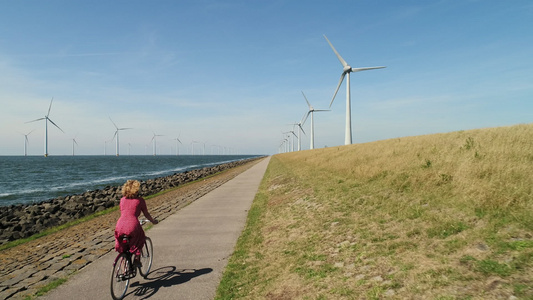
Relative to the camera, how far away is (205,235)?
379 inches

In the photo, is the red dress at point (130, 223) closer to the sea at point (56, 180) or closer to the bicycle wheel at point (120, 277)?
the bicycle wheel at point (120, 277)

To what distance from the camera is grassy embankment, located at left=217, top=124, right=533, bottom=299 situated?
4.33 m

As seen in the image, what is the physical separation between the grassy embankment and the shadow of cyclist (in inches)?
32.1

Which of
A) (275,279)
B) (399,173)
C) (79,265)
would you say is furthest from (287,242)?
(399,173)

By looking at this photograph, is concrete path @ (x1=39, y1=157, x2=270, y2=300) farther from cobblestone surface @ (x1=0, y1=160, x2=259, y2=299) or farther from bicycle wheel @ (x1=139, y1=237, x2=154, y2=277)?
cobblestone surface @ (x1=0, y1=160, x2=259, y2=299)

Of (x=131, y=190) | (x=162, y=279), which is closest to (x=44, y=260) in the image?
(x=162, y=279)

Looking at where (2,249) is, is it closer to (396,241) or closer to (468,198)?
(396,241)


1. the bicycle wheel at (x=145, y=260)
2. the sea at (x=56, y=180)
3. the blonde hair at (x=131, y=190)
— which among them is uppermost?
the blonde hair at (x=131, y=190)

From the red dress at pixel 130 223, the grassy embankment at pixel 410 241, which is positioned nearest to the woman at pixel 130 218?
the red dress at pixel 130 223

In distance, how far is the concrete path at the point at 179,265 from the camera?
5840mm

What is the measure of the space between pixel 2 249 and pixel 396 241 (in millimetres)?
14413

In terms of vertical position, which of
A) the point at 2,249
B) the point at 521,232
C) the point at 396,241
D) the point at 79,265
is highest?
the point at 521,232

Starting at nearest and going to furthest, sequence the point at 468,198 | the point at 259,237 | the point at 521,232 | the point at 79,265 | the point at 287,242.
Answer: the point at 521,232 < the point at 468,198 < the point at 79,265 < the point at 287,242 < the point at 259,237

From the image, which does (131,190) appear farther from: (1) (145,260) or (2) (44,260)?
(2) (44,260)
